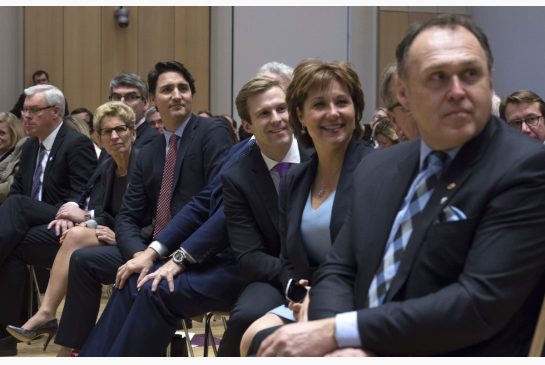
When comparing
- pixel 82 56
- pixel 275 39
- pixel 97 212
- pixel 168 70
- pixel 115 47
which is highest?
pixel 275 39

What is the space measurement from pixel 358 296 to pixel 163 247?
2012 mm

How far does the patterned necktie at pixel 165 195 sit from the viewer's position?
4402mm

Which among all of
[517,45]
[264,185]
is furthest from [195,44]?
[264,185]

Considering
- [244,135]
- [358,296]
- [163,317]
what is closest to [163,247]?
[163,317]

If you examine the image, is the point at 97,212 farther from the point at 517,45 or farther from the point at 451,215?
the point at 517,45

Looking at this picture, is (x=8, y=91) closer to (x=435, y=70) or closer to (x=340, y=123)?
(x=340, y=123)

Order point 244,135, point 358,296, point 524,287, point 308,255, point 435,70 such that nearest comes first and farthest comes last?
point 524,287 < point 435,70 < point 358,296 < point 308,255 < point 244,135

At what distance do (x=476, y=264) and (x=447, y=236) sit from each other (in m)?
0.09

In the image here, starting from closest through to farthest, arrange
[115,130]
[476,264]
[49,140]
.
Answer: [476,264]
[115,130]
[49,140]

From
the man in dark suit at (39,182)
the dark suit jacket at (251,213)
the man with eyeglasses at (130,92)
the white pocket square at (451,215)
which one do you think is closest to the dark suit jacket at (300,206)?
the dark suit jacket at (251,213)

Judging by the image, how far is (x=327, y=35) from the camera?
11328 millimetres

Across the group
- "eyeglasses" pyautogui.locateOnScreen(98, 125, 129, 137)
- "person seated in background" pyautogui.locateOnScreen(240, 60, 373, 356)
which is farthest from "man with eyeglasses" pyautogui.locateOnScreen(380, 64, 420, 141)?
"eyeglasses" pyautogui.locateOnScreen(98, 125, 129, 137)

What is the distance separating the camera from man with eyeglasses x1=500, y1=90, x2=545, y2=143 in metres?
4.42

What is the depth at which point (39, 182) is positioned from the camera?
18.9ft
